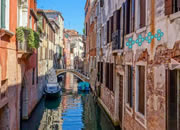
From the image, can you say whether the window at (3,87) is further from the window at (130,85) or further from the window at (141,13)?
the window at (141,13)

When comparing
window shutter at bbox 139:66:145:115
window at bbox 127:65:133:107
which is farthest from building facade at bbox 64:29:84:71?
window shutter at bbox 139:66:145:115

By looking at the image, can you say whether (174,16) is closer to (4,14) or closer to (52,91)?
(4,14)

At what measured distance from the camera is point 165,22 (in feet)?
15.6

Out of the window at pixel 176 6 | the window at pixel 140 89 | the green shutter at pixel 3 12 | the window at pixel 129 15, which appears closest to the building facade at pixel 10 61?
the green shutter at pixel 3 12

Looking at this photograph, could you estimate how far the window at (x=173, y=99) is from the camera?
4.38 m

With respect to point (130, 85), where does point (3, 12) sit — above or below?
above

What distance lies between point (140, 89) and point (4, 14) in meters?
4.55

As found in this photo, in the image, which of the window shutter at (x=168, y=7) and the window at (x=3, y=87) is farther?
the window at (x=3, y=87)

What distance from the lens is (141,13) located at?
6590mm

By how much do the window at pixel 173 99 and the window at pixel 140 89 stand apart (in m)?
1.76

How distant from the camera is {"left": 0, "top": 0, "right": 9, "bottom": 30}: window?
6.24m

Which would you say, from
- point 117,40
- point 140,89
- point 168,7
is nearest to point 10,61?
point 140,89

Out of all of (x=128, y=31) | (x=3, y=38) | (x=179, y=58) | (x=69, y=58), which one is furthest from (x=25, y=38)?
(x=69, y=58)

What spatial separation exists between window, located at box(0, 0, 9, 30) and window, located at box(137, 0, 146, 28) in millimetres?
3971
